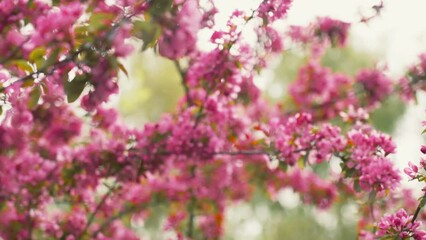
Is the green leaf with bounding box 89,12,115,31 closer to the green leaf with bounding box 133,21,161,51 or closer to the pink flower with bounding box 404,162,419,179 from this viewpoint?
the green leaf with bounding box 133,21,161,51

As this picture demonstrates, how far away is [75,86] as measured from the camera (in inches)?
78.4

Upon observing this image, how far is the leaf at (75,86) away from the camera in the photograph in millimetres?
1959

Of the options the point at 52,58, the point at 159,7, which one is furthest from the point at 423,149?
the point at 52,58

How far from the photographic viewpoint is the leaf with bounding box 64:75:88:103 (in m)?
1.96

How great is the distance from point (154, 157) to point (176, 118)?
1.29 ft

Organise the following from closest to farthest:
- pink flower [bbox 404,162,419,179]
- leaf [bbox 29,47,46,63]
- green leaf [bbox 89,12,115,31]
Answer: green leaf [bbox 89,12,115,31] → leaf [bbox 29,47,46,63] → pink flower [bbox 404,162,419,179]

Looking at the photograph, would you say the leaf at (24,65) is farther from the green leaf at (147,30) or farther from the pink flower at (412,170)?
the pink flower at (412,170)

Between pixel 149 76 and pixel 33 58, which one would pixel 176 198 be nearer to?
pixel 33 58

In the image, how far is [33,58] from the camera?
7.66 feet

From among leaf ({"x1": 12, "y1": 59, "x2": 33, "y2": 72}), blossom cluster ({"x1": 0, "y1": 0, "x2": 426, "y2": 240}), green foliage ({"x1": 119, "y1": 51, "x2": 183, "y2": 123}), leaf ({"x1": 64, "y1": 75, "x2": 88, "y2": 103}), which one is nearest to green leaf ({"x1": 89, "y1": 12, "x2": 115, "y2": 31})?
blossom cluster ({"x1": 0, "y1": 0, "x2": 426, "y2": 240})

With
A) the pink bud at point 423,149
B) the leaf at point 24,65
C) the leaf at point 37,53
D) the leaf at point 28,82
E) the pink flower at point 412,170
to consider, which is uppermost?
the leaf at point 24,65

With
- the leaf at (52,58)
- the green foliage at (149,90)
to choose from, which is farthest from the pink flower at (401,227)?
the green foliage at (149,90)

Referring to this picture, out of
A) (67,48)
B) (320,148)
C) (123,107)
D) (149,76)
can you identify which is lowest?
(67,48)

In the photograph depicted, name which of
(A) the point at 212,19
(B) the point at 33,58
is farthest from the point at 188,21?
(A) the point at 212,19
